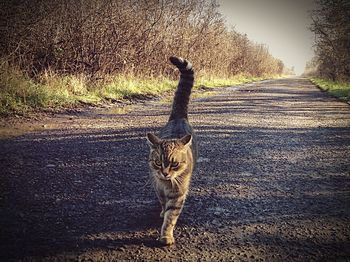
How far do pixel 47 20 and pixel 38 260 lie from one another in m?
8.51

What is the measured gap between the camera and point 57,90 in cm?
860

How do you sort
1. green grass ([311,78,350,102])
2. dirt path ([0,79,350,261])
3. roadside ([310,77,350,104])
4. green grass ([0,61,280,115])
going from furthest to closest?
1. green grass ([311,78,350,102])
2. roadside ([310,77,350,104])
3. green grass ([0,61,280,115])
4. dirt path ([0,79,350,261])

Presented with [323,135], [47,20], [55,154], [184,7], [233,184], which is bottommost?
[55,154]

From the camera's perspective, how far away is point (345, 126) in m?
7.47

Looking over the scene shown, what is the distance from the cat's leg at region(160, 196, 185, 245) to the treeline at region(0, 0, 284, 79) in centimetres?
687

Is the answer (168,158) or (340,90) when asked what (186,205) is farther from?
(340,90)

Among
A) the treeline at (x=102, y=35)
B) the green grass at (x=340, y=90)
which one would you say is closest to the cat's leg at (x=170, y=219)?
the treeline at (x=102, y=35)

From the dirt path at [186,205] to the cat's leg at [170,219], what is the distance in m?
0.09

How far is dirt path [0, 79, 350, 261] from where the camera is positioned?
2.29 meters

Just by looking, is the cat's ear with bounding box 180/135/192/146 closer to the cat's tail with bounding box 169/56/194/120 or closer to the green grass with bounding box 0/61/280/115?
the cat's tail with bounding box 169/56/194/120

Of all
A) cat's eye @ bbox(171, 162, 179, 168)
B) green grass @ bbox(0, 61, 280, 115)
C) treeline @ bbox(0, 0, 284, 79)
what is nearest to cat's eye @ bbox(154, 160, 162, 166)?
cat's eye @ bbox(171, 162, 179, 168)

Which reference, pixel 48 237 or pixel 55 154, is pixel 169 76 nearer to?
pixel 55 154

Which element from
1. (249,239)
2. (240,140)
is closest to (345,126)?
(240,140)

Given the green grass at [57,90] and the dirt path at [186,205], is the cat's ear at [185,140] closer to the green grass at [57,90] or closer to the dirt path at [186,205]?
the dirt path at [186,205]
